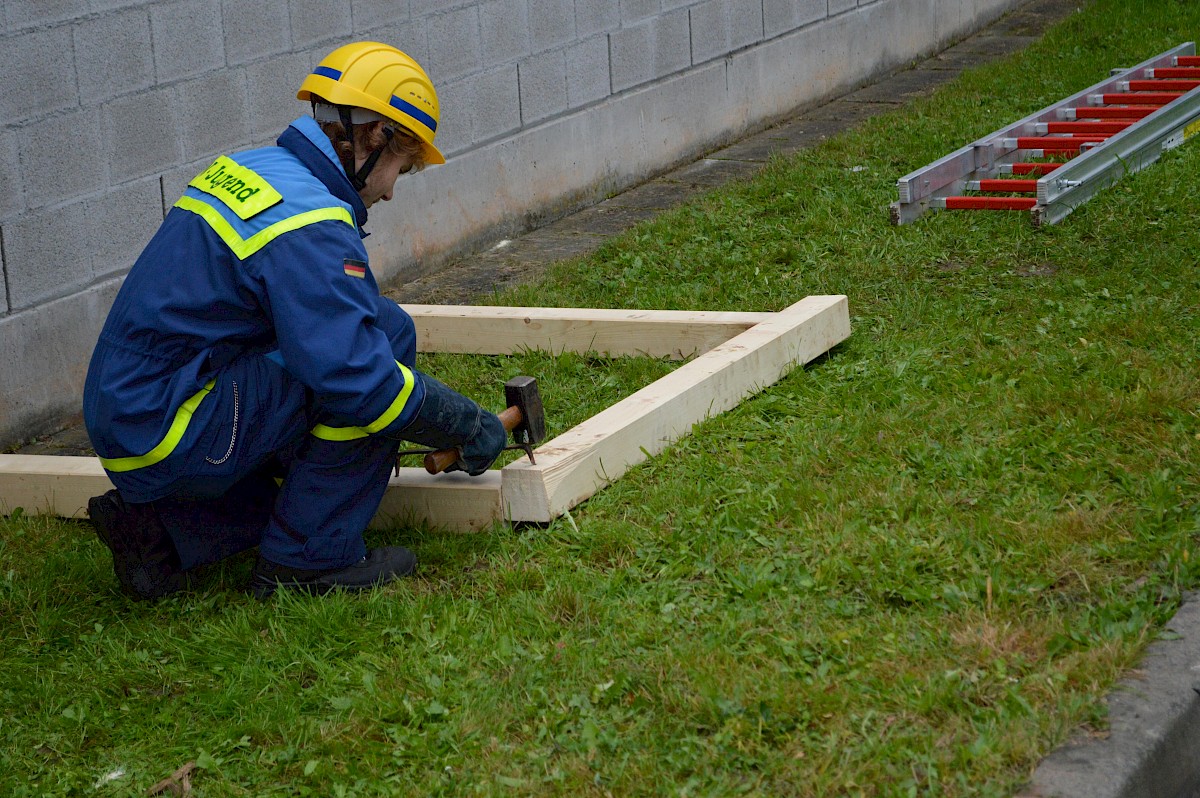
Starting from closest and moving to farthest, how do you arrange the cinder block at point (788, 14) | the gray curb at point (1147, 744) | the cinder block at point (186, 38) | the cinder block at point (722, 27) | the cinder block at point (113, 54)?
1. the gray curb at point (1147, 744)
2. the cinder block at point (113, 54)
3. the cinder block at point (186, 38)
4. the cinder block at point (722, 27)
5. the cinder block at point (788, 14)

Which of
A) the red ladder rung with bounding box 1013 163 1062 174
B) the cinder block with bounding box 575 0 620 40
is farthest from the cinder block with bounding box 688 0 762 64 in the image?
the red ladder rung with bounding box 1013 163 1062 174

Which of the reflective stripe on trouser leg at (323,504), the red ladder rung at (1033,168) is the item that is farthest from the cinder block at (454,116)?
the reflective stripe on trouser leg at (323,504)

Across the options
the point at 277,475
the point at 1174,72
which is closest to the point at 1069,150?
the point at 1174,72

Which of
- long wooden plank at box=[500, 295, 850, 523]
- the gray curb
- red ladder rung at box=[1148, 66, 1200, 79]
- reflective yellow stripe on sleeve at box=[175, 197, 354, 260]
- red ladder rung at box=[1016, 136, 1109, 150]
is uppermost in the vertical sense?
reflective yellow stripe on sleeve at box=[175, 197, 354, 260]

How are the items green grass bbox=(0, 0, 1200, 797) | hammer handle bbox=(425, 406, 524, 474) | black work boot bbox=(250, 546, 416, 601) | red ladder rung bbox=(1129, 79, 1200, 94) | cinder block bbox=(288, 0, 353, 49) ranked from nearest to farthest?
green grass bbox=(0, 0, 1200, 797) < black work boot bbox=(250, 546, 416, 601) < hammer handle bbox=(425, 406, 524, 474) < cinder block bbox=(288, 0, 353, 49) < red ladder rung bbox=(1129, 79, 1200, 94)

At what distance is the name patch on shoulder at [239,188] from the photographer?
128 inches

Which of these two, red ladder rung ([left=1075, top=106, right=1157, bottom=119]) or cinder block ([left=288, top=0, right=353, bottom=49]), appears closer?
cinder block ([left=288, top=0, right=353, bottom=49])

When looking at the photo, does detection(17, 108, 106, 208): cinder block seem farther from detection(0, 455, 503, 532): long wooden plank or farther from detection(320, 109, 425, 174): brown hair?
detection(320, 109, 425, 174): brown hair

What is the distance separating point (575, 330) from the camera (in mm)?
5227

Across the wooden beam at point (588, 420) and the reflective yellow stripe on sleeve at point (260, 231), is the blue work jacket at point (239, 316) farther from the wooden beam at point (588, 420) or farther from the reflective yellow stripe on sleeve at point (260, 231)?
the wooden beam at point (588, 420)

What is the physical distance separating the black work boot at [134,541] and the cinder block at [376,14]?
3.33m

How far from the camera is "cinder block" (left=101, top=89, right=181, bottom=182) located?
5.16m

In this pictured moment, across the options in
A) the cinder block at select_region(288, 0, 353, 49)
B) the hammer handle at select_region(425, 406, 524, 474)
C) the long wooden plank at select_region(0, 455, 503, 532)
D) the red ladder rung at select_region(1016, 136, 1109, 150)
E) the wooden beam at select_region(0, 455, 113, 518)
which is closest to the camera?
the hammer handle at select_region(425, 406, 524, 474)

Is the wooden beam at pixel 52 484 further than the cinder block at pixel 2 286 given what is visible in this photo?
No
